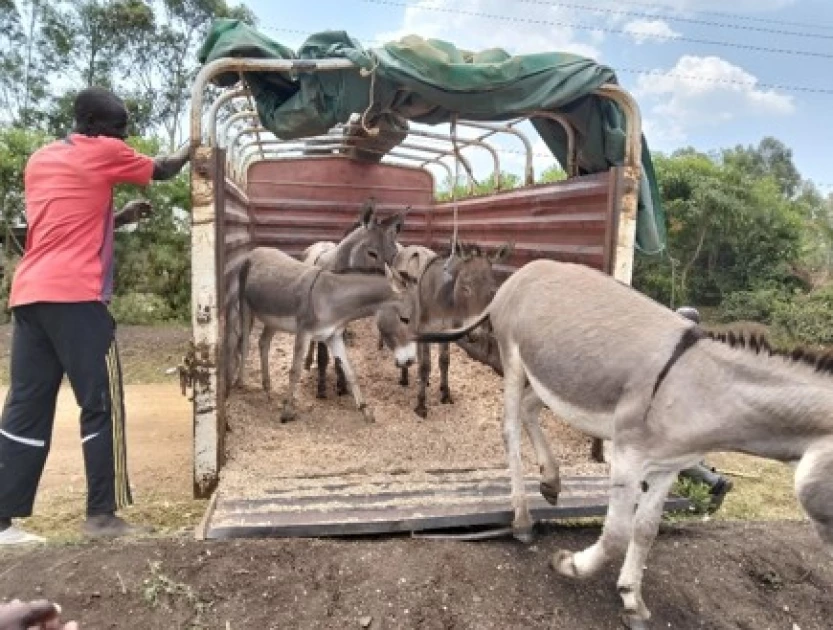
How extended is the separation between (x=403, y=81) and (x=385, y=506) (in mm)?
2687

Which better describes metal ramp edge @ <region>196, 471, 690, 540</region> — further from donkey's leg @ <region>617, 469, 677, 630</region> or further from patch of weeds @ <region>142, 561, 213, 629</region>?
donkey's leg @ <region>617, 469, 677, 630</region>

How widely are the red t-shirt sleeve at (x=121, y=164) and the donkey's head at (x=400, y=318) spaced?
8.36ft

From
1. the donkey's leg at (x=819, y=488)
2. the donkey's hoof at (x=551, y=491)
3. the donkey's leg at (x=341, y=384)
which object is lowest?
the donkey's leg at (x=341, y=384)

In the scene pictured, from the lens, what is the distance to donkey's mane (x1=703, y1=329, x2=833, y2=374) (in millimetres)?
2822

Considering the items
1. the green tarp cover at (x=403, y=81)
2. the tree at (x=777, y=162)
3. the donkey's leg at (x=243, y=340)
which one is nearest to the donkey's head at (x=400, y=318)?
the donkey's leg at (x=243, y=340)

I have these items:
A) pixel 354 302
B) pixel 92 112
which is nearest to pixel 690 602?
pixel 354 302

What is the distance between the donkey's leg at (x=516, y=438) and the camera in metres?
3.88

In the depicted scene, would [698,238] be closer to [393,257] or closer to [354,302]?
[393,257]

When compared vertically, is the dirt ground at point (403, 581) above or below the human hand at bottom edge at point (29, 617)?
below

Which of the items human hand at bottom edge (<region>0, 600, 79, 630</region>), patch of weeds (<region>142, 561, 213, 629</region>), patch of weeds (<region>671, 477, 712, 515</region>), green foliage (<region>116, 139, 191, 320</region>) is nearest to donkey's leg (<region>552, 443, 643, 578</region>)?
patch of weeds (<region>671, 477, 712, 515</region>)

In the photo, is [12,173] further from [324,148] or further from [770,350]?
[770,350]

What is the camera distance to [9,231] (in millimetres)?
11438

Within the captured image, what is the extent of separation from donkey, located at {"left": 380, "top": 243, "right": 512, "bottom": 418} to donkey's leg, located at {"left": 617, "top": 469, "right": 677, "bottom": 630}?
2.97m

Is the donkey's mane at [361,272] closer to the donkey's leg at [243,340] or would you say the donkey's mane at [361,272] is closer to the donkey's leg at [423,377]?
the donkey's leg at [423,377]
